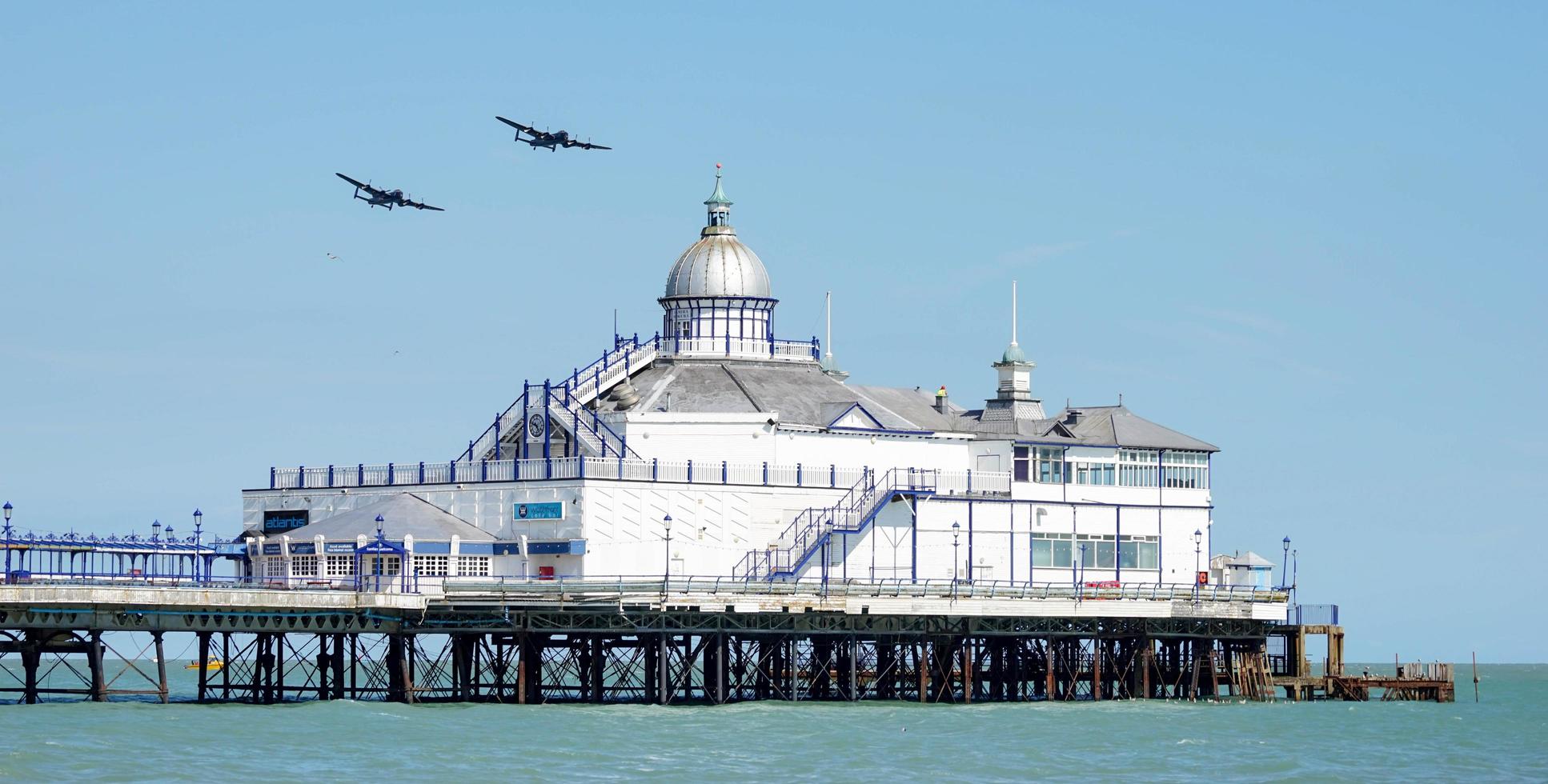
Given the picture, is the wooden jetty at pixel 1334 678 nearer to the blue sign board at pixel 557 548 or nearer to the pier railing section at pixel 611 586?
the pier railing section at pixel 611 586

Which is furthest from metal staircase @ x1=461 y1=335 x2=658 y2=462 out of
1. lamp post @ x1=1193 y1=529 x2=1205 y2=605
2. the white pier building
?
lamp post @ x1=1193 y1=529 x2=1205 y2=605

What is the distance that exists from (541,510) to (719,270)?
55.9 ft

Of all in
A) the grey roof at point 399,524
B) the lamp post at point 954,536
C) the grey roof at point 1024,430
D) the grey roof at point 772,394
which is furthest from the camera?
the grey roof at point 1024,430

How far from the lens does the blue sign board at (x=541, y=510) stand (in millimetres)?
99562

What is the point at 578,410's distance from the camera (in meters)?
105

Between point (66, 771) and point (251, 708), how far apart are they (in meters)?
20.2

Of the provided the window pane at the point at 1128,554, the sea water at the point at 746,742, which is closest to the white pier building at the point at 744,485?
the window pane at the point at 1128,554

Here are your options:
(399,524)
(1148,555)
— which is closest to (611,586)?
(399,524)

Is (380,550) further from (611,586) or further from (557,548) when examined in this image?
(611,586)

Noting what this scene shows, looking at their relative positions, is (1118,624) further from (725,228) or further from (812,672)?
(725,228)

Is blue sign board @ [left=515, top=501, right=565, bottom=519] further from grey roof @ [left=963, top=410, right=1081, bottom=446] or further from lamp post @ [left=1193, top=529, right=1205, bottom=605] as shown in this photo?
lamp post @ [left=1193, top=529, right=1205, bottom=605]

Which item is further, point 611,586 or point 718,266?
point 718,266

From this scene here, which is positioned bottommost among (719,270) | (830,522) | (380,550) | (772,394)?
(380,550)

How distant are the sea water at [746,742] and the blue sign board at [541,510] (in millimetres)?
9011
